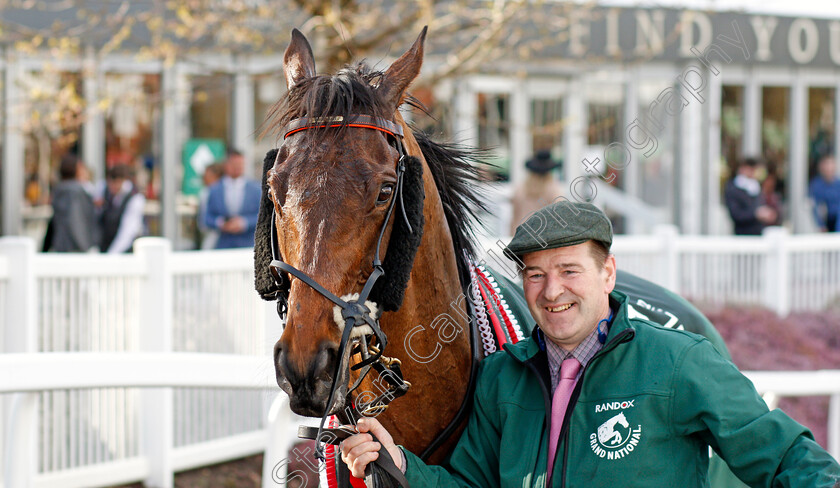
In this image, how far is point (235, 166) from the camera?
736 centimetres

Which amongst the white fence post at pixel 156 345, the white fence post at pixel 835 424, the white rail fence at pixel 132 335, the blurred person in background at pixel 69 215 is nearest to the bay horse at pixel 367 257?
the white fence post at pixel 835 424

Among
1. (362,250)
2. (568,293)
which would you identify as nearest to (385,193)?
(362,250)

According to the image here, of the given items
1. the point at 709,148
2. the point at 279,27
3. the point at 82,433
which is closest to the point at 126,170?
the point at 279,27

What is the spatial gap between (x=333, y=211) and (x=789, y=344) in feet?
21.7

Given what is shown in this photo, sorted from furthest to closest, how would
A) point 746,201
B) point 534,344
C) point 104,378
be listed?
point 746,201 < point 104,378 < point 534,344

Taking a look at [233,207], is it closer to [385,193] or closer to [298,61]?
[298,61]

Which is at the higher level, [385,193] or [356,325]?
[385,193]

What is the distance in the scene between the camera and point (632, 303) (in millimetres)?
3156

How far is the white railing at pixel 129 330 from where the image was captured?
14.6ft

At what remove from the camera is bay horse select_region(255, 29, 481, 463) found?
180cm

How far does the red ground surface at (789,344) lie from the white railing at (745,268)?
0.27m

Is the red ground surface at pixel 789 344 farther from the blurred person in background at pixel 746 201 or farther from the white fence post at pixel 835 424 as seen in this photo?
the white fence post at pixel 835 424

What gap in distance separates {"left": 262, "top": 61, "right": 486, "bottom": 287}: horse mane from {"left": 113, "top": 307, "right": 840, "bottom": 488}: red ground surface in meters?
3.53

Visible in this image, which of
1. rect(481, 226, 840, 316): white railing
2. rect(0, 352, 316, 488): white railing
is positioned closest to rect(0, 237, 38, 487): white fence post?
rect(0, 352, 316, 488): white railing
